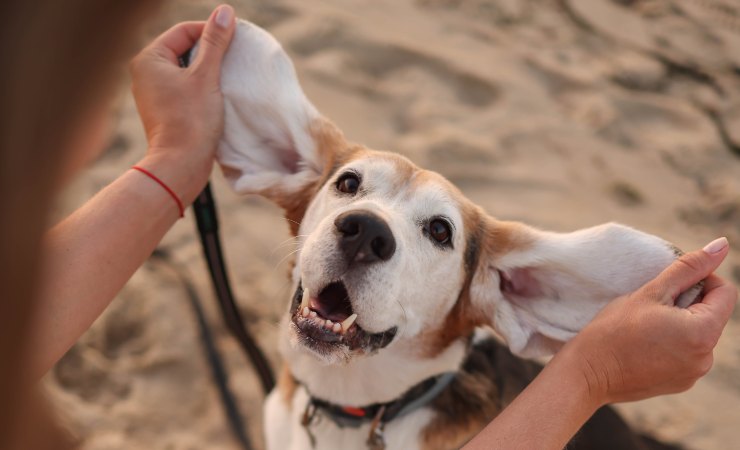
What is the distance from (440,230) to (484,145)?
212 cm

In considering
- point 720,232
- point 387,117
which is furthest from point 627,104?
point 387,117

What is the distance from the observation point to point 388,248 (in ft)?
6.10

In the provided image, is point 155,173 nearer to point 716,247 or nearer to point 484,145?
point 716,247

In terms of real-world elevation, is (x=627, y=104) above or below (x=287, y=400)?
above

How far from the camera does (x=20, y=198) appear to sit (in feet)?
2.36

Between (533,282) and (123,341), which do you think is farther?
(123,341)

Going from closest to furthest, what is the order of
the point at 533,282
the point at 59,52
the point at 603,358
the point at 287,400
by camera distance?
the point at 59,52, the point at 603,358, the point at 533,282, the point at 287,400

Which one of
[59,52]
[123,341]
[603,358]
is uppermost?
[59,52]

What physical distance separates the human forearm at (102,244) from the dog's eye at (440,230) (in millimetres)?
864

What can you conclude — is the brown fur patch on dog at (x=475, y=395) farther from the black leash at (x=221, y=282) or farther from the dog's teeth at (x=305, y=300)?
the black leash at (x=221, y=282)

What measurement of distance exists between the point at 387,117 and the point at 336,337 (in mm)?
2575

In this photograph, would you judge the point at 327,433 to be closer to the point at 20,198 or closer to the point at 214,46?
the point at 214,46

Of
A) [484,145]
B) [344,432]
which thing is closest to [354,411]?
[344,432]

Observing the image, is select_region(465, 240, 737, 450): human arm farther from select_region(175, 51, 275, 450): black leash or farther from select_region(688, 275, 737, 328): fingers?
select_region(175, 51, 275, 450): black leash
